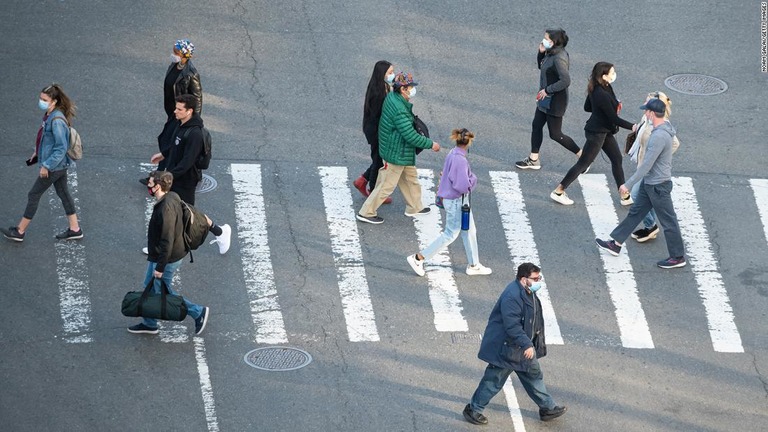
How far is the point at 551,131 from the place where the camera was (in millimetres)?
17234

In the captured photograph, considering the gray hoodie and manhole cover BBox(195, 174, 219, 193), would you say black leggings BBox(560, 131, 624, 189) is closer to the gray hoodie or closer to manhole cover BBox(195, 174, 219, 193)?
the gray hoodie

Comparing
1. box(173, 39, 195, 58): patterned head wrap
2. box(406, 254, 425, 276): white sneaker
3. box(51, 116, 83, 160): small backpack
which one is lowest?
box(406, 254, 425, 276): white sneaker

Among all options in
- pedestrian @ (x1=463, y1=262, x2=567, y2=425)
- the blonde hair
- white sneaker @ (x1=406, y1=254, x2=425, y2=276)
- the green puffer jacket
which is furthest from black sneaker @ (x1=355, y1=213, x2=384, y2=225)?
pedestrian @ (x1=463, y1=262, x2=567, y2=425)

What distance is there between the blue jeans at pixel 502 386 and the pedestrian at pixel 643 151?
12.3 feet

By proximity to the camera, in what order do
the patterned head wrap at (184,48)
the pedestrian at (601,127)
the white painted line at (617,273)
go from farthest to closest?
the pedestrian at (601,127)
the patterned head wrap at (184,48)
the white painted line at (617,273)

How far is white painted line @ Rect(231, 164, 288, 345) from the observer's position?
46.3ft

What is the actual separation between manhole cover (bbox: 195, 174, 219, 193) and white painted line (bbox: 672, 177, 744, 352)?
18.9 ft

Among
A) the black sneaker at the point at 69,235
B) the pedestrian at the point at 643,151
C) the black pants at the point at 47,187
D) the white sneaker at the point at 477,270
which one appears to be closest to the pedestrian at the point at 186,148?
the black pants at the point at 47,187

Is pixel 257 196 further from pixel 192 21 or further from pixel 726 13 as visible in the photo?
pixel 726 13

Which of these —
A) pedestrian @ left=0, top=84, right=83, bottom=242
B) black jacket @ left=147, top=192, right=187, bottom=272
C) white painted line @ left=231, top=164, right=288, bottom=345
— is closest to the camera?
black jacket @ left=147, top=192, right=187, bottom=272

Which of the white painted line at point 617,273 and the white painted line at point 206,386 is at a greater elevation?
the white painted line at point 617,273

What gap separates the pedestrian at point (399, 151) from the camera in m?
15.5

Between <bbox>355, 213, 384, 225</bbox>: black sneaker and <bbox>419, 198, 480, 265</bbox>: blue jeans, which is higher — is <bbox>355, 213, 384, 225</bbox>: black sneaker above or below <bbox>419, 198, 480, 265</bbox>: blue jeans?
above

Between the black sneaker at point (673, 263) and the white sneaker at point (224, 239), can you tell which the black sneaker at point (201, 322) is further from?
the black sneaker at point (673, 263)
